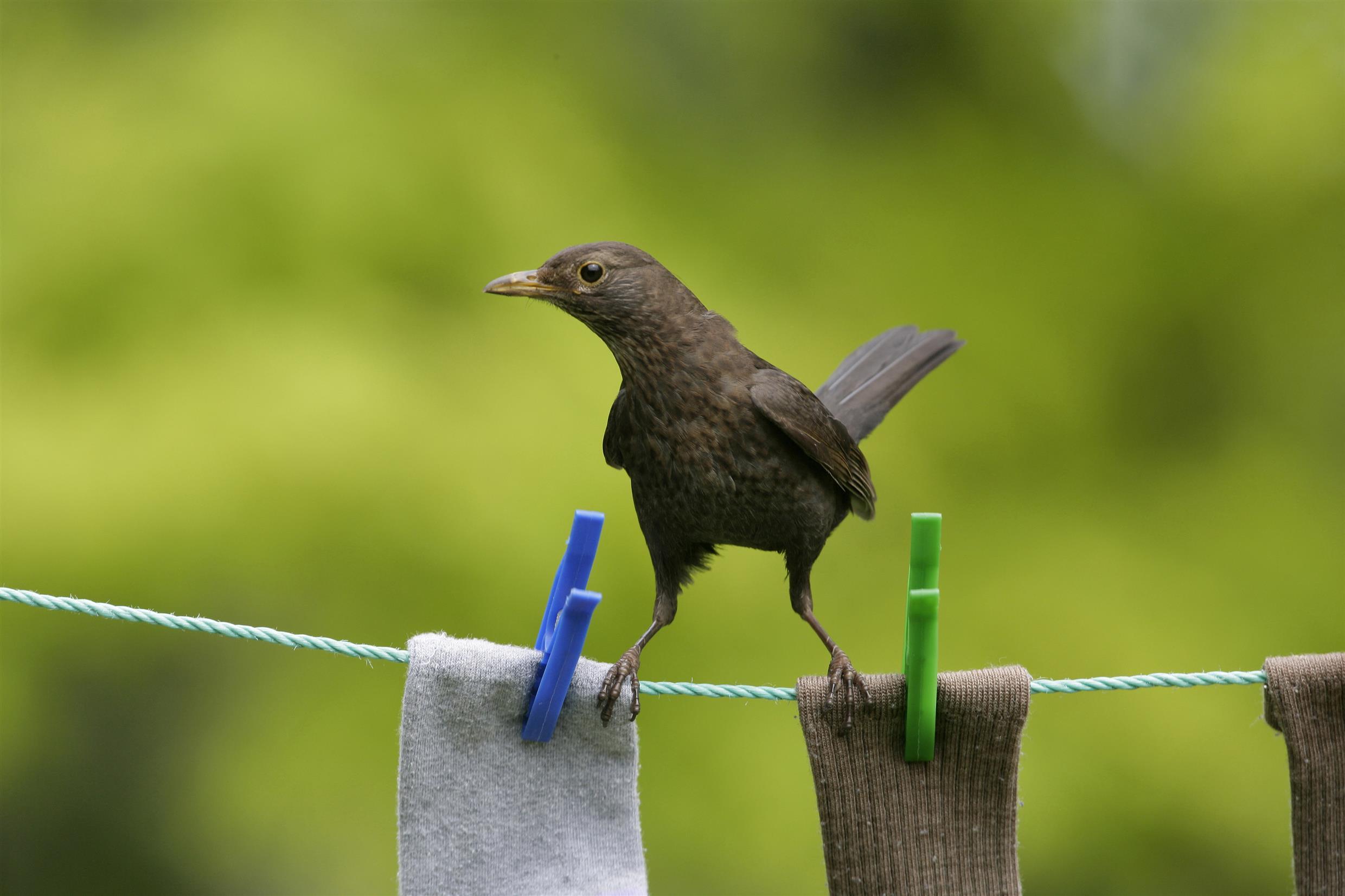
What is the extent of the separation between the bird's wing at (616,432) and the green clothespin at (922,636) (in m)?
0.61

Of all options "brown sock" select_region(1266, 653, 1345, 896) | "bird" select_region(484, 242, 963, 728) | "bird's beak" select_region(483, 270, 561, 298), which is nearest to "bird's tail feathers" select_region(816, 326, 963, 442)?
"bird" select_region(484, 242, 963, 728)

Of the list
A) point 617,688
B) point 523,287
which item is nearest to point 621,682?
point 617,688

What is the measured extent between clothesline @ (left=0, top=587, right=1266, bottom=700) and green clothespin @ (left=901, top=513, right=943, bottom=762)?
5.4 inches

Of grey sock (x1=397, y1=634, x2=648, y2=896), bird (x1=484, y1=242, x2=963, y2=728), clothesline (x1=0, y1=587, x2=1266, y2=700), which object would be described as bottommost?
grey sock (x1=397, y1=634, x2=648, y2=896)

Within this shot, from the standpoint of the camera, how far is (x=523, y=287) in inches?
67.3

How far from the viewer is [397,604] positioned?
321 centimetres

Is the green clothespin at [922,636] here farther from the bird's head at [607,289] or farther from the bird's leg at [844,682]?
the bird's head at [607,289]

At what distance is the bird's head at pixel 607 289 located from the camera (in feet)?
5.73

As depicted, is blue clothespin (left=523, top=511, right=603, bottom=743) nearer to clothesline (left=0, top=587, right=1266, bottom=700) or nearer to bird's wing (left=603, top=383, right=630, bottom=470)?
clothesline (left=0, top=587, right=1266, bottom=700)

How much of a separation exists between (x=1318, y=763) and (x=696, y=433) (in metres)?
0.93

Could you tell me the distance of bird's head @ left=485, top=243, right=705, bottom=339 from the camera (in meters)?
1.75

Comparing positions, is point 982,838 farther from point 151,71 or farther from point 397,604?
point 151,71

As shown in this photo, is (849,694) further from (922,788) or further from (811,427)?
(811,427)

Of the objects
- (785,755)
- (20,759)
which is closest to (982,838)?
(785,755)
